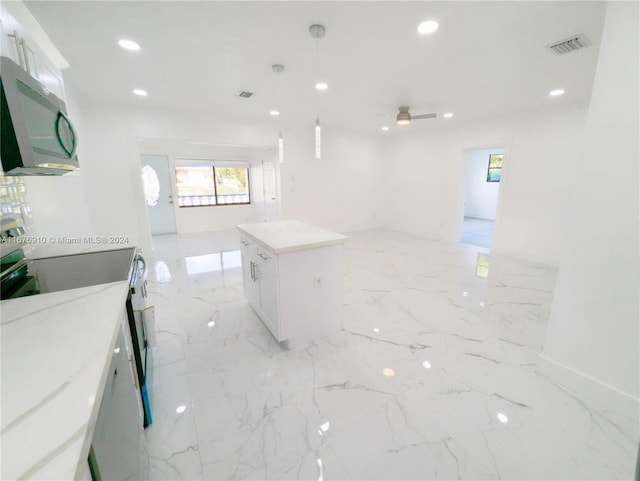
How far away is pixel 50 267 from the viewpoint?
1.52 m

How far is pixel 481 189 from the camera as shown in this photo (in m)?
8.86

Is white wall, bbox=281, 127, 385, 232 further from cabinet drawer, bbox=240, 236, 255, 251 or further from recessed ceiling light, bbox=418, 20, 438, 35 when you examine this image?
recessed ceiling light, bbox=418, 20, 438, 35

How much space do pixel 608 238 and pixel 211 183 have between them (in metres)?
7.35

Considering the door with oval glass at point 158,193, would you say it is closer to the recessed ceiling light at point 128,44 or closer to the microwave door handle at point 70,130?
the recessed ceiling light at point 128,44

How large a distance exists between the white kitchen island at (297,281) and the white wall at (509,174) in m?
3.97

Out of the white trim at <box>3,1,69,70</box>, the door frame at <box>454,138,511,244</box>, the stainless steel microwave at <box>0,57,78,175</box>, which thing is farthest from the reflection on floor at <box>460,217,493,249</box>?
Result: the white trim at <box>3,1,69,70</box>

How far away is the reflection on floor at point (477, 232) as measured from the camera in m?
5.78

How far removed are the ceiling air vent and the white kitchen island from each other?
2453 millimetres

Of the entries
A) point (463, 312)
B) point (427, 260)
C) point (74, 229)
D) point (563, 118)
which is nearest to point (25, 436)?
point (74, 229)

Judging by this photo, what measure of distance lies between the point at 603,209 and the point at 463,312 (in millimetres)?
1543

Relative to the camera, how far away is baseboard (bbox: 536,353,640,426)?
61.1 inches

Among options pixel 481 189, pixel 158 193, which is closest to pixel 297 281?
pixel 158 193

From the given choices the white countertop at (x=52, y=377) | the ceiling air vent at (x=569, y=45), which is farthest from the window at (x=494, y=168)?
the white countertop at (x=52, y=377)

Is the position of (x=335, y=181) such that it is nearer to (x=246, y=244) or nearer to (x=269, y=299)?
(x=246, y=244)
